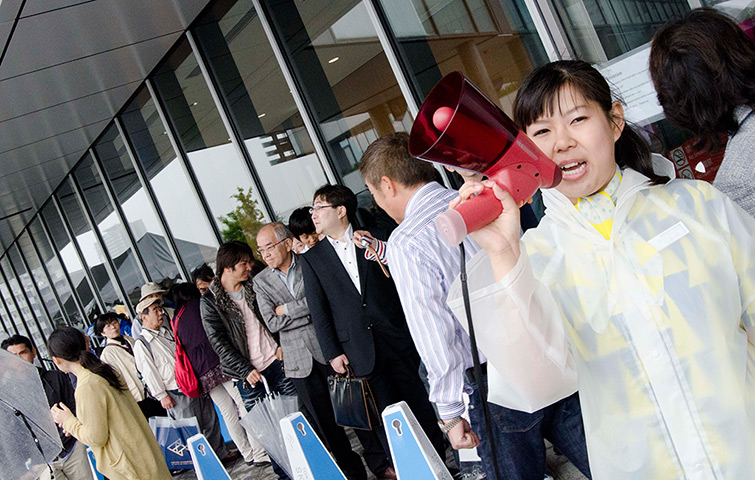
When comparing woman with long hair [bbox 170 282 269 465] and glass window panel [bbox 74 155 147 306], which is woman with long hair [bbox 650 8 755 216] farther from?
glass window panel [bbox 74 155 147 306]

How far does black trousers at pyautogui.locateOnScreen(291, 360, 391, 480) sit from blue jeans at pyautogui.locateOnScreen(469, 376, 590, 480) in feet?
5.80

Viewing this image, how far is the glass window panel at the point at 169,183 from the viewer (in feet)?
22.4

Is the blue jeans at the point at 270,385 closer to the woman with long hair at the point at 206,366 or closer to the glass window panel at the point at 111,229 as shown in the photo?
the woman with long hair at the point at 206,366

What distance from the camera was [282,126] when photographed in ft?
17.5

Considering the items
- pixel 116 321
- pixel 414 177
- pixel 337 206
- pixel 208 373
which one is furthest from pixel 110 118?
pixel 414 177

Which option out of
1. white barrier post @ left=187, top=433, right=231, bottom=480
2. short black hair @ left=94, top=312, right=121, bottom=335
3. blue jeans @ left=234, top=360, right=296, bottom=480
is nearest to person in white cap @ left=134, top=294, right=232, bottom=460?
short black hair @ left=94, top=312, right=121, bottom=335

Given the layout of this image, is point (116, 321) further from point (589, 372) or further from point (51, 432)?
point (589, 372)

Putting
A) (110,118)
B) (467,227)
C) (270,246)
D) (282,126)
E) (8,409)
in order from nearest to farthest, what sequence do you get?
1. (467,227)
2. (8,409)
3. (270,246)
4. (282,126)
5. (110,118)

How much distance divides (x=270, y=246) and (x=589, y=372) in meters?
3.00

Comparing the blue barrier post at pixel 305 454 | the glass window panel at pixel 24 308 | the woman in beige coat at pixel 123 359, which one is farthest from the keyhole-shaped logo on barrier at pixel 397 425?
the glass window panel at pixel 24 308

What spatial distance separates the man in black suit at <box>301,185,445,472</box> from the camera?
3229mm

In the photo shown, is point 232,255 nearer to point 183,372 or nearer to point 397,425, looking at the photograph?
point 183,372

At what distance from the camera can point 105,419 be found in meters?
3.65

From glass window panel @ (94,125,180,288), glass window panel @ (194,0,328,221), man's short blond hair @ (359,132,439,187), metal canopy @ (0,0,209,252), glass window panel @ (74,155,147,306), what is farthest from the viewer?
glass window panel @ (74,155,147,306)
